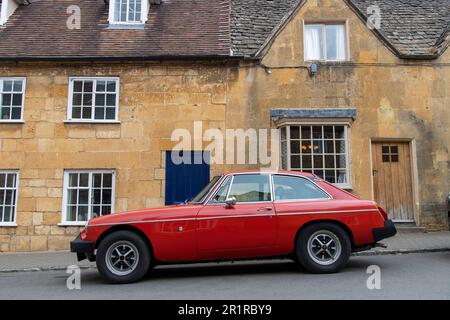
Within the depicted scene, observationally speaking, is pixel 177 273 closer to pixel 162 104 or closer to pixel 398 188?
pixel 162 104

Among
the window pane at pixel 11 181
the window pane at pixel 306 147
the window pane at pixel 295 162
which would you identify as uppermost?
the window pane at pixel 306 147

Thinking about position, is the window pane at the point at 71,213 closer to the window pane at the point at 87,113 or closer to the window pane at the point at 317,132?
the window pane at the point at 87,113

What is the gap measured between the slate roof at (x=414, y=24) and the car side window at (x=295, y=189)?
273 inches

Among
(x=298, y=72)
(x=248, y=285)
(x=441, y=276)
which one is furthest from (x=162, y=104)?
(x=441, y=276)

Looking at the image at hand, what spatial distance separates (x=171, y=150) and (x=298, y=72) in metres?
4.25

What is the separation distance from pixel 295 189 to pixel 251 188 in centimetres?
73

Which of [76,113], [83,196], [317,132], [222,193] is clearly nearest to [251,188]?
[222,193]

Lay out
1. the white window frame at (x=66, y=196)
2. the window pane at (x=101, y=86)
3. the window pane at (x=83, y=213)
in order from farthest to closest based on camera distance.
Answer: the window pane at (x=101, y=86) < the window pane at (x=83, y=213) < the white window frame at (x=66, y=196)

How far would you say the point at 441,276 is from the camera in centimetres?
604

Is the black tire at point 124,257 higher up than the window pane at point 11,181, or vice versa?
the window pane at point 11,181

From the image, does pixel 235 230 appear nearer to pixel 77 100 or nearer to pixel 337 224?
pixel 337 224

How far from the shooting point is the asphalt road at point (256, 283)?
5188 mm

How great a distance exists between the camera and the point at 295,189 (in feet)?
21.8

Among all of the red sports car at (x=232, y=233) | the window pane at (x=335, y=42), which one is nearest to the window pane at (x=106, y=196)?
the red sports car at (x=232, y=233)
